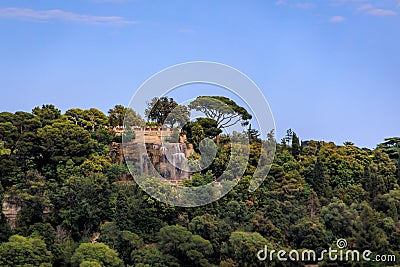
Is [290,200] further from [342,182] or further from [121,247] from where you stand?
[121,247]

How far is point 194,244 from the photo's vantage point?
48.4 feet

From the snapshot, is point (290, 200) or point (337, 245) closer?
point (337, 245)

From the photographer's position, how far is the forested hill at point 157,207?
48.4 ft

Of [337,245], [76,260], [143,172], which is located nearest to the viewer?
[76,260]

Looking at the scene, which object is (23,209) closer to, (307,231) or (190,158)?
(190,158)

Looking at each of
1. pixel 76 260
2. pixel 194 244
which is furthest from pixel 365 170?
pixel 76 260

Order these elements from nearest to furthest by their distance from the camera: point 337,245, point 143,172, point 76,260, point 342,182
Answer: point 76,260 → point 337,245 → point 143,172 → point 342,182

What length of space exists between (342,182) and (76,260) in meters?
6.26

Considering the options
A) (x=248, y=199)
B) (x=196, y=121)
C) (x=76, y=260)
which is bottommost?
(x=76, y=260)

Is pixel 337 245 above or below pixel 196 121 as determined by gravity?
below

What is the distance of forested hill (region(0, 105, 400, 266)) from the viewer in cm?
1475

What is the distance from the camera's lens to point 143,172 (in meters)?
16.5

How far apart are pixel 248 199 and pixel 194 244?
91.1 inches

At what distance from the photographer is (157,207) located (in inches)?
628
